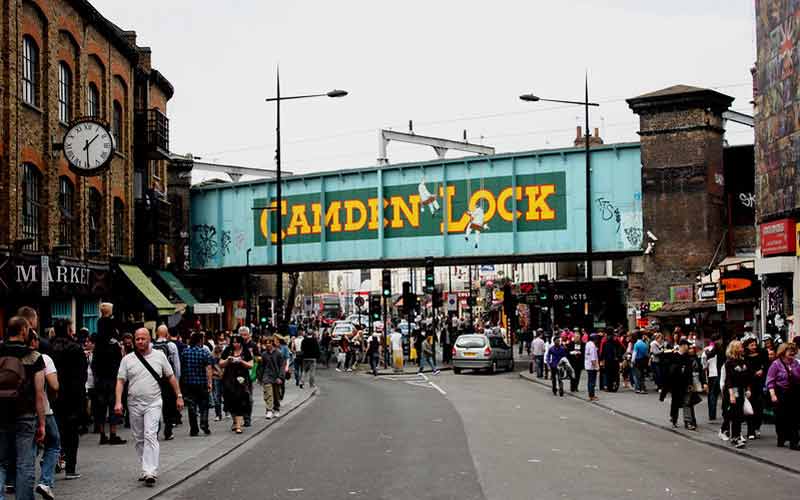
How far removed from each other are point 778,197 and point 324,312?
3488 inches

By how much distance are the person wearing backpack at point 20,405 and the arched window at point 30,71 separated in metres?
16.0

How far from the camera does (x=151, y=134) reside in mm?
35156

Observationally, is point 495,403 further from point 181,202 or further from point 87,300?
point 181,202

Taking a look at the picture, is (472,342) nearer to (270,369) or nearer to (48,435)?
(270,369)

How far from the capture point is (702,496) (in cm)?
1080

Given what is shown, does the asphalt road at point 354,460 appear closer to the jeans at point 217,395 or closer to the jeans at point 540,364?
the jeans at point 217,395

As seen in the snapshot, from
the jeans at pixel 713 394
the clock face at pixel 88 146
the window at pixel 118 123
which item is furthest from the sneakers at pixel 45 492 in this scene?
the window at pixel 118 123

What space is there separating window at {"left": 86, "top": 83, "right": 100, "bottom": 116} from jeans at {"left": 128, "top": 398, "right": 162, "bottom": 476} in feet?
63.0

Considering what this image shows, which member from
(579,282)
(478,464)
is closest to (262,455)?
(478,464)

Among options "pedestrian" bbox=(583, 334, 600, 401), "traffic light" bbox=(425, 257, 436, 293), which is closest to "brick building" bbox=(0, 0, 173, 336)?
"traffic light" bbox=(425, 257, 436, 293)

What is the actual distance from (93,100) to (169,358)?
16069 mm

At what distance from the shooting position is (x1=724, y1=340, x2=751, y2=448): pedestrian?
51.0ft

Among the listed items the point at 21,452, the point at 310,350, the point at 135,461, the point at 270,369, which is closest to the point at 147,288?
the point at 310,350

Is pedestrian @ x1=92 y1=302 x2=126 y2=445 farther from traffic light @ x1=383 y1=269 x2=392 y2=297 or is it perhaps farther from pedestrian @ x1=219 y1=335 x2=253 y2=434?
traffic light @ x1=383 y1=269 x2=392 y2=297
